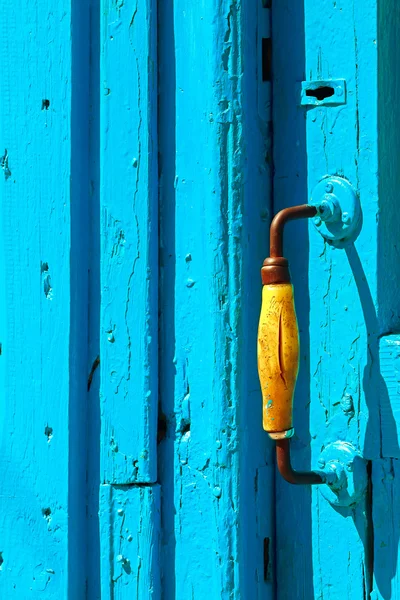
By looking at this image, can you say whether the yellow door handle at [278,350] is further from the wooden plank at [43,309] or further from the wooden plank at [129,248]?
the wooden plank at [43,309]

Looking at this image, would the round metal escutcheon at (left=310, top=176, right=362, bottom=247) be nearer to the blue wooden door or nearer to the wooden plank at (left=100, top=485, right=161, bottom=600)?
the blue wooden door

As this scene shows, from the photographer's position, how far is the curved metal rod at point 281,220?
1.08 m

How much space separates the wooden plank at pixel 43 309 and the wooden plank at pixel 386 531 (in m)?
0.40

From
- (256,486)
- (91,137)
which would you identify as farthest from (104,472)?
(91,137)

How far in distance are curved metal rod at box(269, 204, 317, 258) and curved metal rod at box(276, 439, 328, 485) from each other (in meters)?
0.24

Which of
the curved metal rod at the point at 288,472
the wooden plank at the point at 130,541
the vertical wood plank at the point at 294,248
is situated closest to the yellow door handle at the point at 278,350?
the curved metal rod at the point at 288,472

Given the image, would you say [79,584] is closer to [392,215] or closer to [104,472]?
[104,472]

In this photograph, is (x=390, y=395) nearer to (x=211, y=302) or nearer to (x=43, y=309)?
(x=211, y=302)

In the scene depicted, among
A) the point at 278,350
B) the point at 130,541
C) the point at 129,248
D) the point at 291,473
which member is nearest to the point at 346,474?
the point at 291,473

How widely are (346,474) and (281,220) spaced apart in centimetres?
34

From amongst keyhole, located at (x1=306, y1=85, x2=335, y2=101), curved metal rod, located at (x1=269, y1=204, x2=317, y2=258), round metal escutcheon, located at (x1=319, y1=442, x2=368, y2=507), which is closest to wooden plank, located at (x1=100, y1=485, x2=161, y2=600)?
round metal escutcheon, located at (x1=319, y1=442, x2=368, y2=507)

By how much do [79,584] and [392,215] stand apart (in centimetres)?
66

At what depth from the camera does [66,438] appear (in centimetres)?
119

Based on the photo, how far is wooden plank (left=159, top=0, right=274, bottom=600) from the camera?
3.74ft
